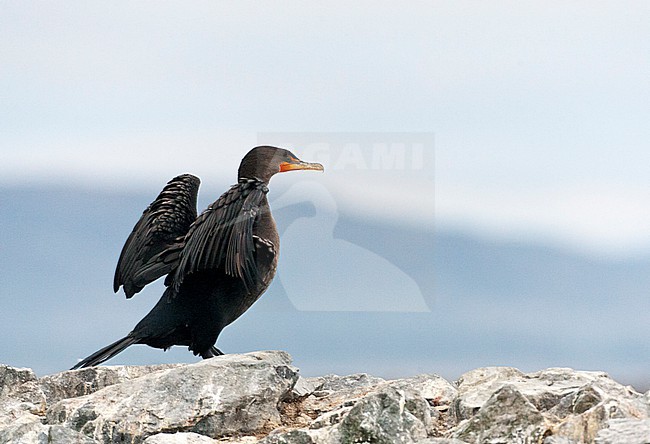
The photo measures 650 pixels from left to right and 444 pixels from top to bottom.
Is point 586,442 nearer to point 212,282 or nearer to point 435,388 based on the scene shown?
point 435,388

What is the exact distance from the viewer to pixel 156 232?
23.0 ft

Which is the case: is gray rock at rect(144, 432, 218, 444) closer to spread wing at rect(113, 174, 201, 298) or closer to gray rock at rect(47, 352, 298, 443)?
gray rock at rect(47, 352, 298, 443)

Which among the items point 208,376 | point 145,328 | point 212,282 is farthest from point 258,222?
point 208,376

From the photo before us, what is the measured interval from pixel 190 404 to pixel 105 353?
161 centimetres

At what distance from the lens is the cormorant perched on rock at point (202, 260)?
604 centimetres

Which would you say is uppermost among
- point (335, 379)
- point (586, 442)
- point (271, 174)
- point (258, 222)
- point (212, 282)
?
point (271, 174)

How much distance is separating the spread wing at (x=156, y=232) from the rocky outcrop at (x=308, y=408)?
1.16m

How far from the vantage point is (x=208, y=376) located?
498 centimetres

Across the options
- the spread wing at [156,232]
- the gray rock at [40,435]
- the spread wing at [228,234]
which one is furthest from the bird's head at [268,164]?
the gray rock at [40,435]

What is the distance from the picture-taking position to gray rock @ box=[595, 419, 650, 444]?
3.35m

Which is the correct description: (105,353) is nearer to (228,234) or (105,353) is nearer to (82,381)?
(82,381)

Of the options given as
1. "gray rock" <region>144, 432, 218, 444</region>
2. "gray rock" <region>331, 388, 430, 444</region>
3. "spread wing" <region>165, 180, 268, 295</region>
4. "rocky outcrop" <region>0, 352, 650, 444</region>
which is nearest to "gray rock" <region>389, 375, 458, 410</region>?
"rocky outcrop" <region>0, 352, 650, 444</region>

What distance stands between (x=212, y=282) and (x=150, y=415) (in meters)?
1.71

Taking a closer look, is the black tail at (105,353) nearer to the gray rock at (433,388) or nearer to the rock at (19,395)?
the rock at (19,395)
